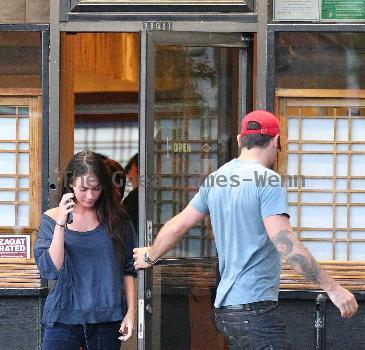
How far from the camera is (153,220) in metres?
7.13

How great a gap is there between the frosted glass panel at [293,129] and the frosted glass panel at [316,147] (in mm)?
84

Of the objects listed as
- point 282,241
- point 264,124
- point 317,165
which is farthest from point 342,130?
point 282,241

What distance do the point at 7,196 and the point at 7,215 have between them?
0.13 meters

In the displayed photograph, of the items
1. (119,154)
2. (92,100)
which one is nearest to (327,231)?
(92,100)

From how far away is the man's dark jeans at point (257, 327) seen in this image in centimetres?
522

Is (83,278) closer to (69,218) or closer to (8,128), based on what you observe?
(69,218)

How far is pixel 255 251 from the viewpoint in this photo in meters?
5.25

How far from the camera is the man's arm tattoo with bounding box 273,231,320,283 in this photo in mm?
5125

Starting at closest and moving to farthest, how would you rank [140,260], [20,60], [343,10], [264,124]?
[264,124] → [140,260] → [343,10] → [20,60]

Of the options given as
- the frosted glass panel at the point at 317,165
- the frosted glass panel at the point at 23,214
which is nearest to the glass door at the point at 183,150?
the frosted glass panel at the point at 317,165

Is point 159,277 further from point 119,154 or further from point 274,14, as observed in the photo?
point 119,154

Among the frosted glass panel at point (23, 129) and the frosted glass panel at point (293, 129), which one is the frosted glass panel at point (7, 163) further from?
the frosted glass panel at point (293, 129)

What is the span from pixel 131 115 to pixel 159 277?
5428 mm

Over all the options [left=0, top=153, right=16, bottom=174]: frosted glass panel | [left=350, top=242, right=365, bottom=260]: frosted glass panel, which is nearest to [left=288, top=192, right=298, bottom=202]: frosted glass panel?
[left=350, top=242, right=365, bottom=260]: frosted glass panel
